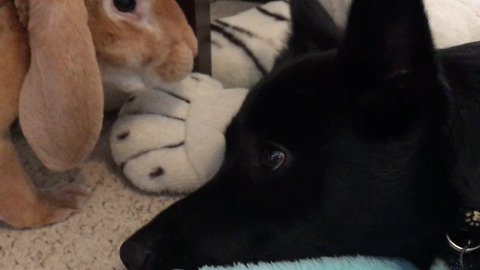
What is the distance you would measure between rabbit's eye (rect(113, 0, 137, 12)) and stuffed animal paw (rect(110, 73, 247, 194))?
21cm

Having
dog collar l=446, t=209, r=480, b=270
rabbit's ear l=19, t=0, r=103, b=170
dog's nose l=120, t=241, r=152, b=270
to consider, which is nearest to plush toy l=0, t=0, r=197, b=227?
rabbit's ear l=19, t=0, r=103, b=170

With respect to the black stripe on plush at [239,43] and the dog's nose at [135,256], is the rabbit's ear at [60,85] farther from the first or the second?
the black stripe on plush at [239,43]

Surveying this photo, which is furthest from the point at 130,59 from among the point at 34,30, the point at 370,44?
the point at 370,44

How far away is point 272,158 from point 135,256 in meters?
0.23

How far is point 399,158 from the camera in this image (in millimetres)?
817

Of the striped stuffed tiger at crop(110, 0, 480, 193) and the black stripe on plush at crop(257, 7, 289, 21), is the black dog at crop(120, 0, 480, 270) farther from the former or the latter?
the black stripe on plush at crop(257, 7, 289, 21)

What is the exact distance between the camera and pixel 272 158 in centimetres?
86

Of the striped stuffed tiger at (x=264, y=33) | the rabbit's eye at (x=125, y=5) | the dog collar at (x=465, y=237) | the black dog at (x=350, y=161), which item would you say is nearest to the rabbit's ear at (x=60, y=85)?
the rabbit's eye at (x=125, y=5)

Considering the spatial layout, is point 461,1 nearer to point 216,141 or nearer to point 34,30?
point 216,141

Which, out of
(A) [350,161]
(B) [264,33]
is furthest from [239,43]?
(A) [350,161]

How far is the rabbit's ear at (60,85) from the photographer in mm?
957

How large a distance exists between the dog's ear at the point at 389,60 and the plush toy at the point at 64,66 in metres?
0.41

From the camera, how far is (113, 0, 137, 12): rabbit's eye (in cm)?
109

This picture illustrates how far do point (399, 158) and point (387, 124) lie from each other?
47mm
